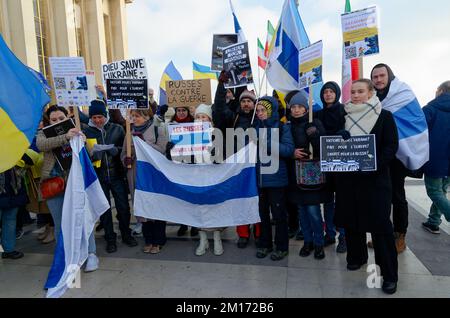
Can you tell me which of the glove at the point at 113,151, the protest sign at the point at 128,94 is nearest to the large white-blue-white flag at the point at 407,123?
the protest sign at the point at 128,94

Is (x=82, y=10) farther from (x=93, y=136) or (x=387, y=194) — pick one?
(x=387, y=194)

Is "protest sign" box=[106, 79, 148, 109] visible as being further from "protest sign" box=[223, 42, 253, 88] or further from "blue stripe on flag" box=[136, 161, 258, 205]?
"protest sign" box=[223, 42, 253, 88]

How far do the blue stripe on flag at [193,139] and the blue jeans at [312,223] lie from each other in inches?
57.2

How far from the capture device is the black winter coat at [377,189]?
320 cm

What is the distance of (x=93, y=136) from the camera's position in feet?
14.8

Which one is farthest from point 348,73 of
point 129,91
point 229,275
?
point 229,275

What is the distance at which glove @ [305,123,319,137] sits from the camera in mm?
3782

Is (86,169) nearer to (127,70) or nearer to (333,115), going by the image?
(127,70)

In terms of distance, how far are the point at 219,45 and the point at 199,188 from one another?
2.30m

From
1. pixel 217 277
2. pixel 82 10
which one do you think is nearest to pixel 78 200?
pixel 217 277

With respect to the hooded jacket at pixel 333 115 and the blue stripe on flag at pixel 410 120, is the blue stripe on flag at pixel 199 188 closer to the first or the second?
the hooded jacket at pixel 333 115

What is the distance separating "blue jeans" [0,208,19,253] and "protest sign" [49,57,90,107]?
1663 mm
